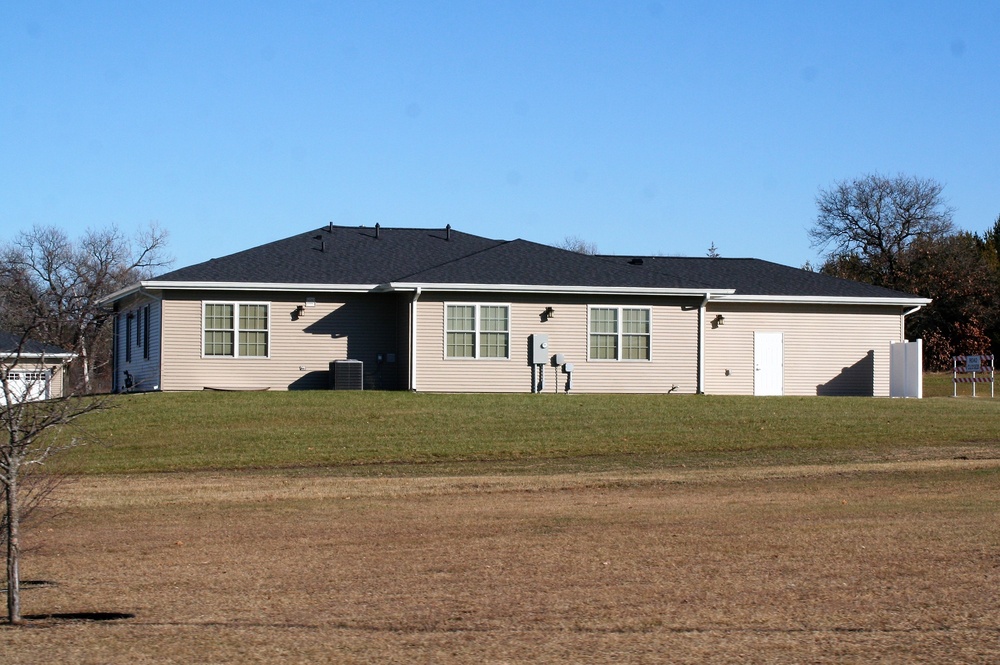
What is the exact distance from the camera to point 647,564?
10.1 metres

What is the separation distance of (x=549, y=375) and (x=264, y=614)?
66.5ft

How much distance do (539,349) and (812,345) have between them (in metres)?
7.94

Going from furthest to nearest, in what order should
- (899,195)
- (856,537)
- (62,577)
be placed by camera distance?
(899,195), (856,537), (62,577)

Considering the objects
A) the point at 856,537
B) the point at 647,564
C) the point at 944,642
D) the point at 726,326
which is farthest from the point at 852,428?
the point at 944,642

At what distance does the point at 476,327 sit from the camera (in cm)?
2814

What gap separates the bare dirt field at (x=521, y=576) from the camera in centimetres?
735

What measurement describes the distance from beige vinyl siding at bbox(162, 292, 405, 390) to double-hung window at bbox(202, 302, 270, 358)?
0.13m

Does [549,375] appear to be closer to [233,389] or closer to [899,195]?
[233,389]

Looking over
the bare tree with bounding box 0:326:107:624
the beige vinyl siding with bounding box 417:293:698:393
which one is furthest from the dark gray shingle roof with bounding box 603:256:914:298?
the bare tree with bounding box 0:326:107:624

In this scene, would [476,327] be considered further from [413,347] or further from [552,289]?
[552,289]

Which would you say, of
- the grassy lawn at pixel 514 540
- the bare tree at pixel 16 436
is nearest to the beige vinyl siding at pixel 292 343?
the grassy lawn at pixel 514 540

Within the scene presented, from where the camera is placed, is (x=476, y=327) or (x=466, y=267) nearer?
(x=476, y=327)

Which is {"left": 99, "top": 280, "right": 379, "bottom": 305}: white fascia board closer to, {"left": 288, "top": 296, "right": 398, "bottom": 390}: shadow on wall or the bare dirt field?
{"left": 288, "top": 296, "right": 398, "bottom": 390}: shadow on wall

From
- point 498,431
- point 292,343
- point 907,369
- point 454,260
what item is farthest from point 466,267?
point 907,369
